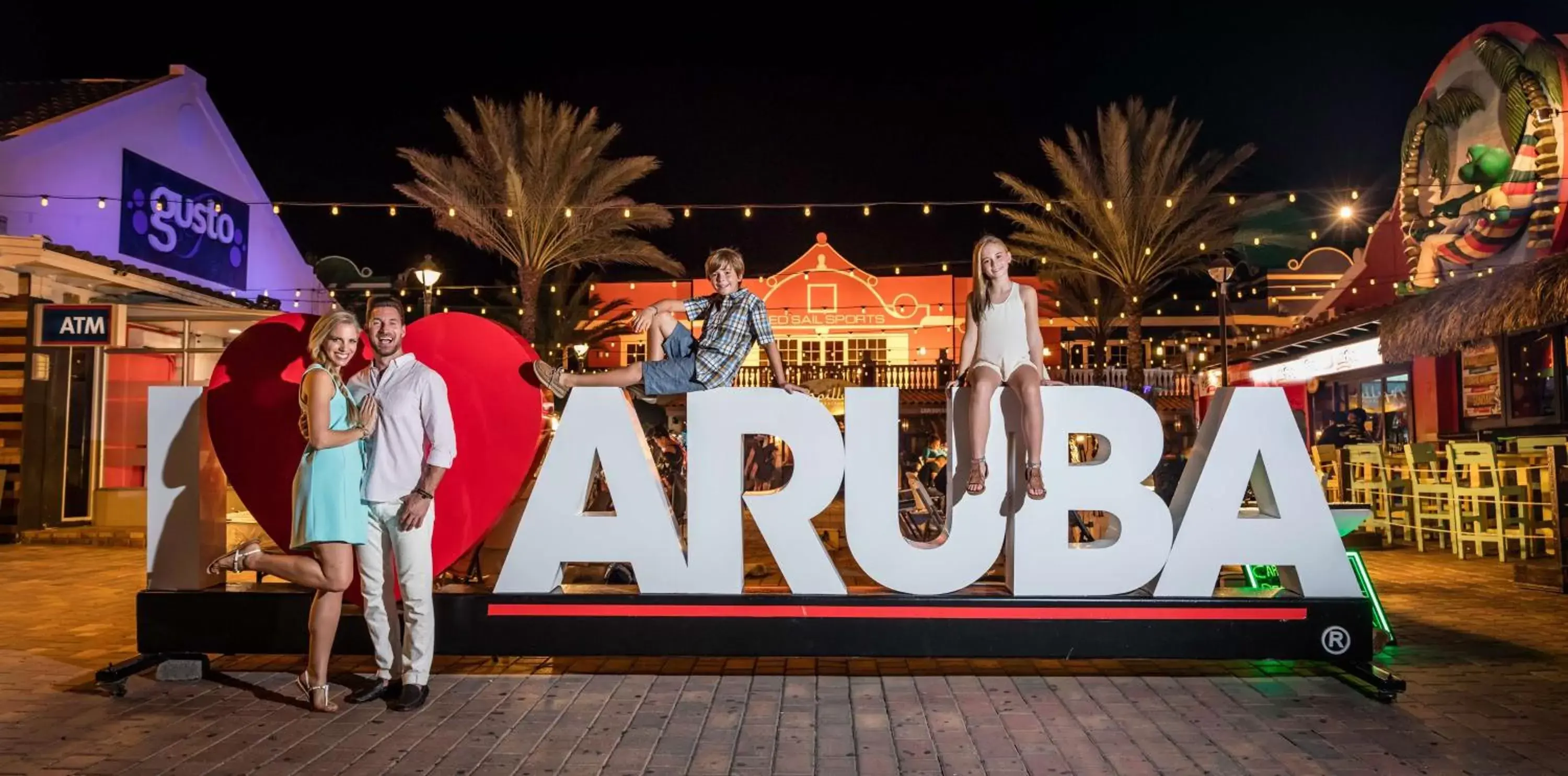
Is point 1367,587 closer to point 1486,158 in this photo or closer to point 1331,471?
point 1331,471

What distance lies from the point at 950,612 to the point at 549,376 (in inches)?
85.9

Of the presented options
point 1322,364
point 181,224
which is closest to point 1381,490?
point 1322,364

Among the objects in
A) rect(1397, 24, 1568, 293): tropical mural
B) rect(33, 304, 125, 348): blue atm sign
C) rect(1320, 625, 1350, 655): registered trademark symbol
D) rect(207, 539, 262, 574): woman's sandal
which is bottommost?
rect(1320, 625, 1350, 655): registered trademark symbol

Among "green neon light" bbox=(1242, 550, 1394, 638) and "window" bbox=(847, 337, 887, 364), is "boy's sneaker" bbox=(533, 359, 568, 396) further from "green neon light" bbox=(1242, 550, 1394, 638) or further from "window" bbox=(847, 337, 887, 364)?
"window" bbox=(847, 337, 887, 364)

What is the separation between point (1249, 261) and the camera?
2986 cm

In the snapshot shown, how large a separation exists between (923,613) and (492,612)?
2029mm

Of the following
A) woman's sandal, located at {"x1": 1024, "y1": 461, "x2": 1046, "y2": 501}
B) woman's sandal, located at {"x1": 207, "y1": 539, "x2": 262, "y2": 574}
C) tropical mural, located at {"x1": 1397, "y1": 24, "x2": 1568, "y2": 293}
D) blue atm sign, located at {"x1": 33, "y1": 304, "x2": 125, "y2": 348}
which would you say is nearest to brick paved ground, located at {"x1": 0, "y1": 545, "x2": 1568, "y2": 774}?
woman's sandal, located at {"x1": 207, "y1": 539, "x2": 262, "y2": 574}

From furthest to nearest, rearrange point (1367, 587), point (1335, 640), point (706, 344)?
point (1367, 587)
point (706, 344)
point (1335, 640)

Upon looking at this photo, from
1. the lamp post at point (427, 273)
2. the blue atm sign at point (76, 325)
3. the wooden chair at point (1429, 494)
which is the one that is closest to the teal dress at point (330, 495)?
the blue atm sign at point (76, 325)

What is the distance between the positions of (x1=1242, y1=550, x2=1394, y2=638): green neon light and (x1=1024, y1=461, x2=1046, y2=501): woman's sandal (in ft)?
4.12

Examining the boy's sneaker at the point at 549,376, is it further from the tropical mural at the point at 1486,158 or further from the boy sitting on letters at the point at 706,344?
the tropical mural at the point at 1486,158

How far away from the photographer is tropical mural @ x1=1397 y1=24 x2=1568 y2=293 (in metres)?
11.5

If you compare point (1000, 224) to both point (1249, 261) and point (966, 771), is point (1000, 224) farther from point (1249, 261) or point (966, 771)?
point (966, 771)

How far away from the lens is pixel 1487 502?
33.3 feet
